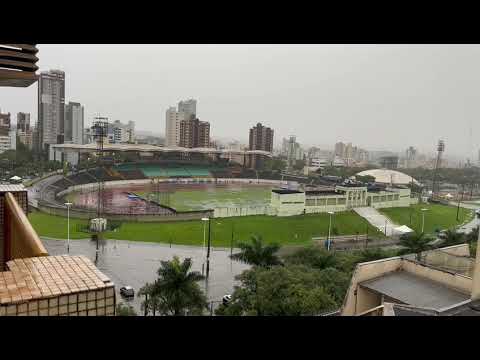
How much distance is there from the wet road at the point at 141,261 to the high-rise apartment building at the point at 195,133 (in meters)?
27.2

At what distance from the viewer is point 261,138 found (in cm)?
3853

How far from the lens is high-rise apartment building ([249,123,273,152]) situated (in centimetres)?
3834

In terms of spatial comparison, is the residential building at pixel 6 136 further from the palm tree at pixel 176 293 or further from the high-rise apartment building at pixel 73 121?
the palm tree at pixel 176 293

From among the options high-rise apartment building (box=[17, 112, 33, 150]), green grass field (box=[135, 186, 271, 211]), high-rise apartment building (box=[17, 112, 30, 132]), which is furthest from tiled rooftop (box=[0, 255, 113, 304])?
high-rise apartment building (box=[17, 112, 30, 132])

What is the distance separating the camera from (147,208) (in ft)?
51.4

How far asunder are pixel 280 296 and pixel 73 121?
119 ft

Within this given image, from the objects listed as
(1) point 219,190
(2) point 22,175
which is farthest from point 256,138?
(2) point 22,175

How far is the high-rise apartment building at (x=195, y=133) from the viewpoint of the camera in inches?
1458

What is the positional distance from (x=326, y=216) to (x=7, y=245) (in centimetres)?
1213

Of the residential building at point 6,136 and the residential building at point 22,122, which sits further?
the residential building at point 22,122

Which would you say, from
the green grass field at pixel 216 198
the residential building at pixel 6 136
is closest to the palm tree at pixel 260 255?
the green grass field at pixel 216 198

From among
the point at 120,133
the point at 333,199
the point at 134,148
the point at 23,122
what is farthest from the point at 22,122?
the point at 333,199
